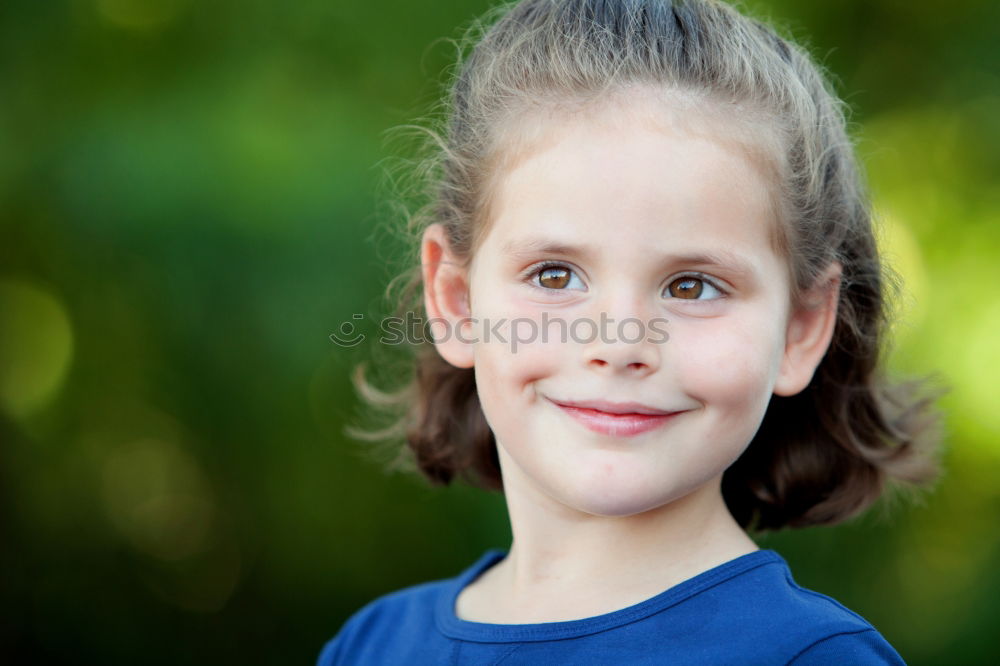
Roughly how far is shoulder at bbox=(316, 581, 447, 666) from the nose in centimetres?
69

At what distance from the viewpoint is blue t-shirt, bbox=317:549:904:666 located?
4.80ft

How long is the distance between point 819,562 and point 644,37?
5.65ft

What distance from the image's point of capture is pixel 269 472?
292 cm

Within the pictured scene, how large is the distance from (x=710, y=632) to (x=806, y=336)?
1.63 feet

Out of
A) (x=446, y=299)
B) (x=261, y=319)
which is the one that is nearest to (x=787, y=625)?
(x=446, y=299)

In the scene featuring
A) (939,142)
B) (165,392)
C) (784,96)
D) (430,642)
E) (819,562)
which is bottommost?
(430,642)

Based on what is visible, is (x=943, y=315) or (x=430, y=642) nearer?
(x=430, y=642)

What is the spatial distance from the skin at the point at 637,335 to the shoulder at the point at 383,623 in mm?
333

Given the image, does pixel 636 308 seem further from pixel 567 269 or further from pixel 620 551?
pixel 620 551

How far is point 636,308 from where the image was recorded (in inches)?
58.7

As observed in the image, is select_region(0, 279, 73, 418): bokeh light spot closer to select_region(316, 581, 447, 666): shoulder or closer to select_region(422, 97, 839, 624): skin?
select_region(316, 581, 447, 666): shoulder

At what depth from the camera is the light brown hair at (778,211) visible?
5.37ft

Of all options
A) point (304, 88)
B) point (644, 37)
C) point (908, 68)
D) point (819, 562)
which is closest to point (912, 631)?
point (819, 562)

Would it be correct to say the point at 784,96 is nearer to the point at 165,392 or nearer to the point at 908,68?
the point at 908,68
